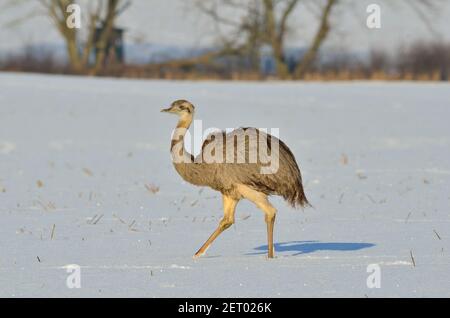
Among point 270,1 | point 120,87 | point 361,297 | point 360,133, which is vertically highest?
point 270,1

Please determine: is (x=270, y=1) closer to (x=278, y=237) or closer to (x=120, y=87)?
(x=120, y=87)

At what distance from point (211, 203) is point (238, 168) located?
4.80m

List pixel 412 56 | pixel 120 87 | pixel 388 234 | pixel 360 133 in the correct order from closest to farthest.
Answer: pixel 388 234 → pixel 360 133 → pixel 120 87 → pixel 412 56

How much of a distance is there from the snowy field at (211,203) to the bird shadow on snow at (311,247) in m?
0.03

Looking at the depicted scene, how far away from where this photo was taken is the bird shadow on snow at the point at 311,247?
877 cm

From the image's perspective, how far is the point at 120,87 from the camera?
3338cm

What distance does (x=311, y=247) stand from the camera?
8.97 metres

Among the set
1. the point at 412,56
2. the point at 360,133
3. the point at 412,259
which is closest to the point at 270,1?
the point at 412,56

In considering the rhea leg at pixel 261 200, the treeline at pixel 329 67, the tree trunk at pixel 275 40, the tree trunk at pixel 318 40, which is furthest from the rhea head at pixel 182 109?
the tree trunk at pixel 318 40

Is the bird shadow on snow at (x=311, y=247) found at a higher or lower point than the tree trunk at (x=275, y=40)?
lower

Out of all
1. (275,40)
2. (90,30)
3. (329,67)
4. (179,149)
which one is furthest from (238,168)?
(90,30)

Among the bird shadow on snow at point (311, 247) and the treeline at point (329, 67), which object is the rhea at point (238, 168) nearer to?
the bird shadow on snow at point (311, 247)

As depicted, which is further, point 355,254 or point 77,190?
point 77,190
